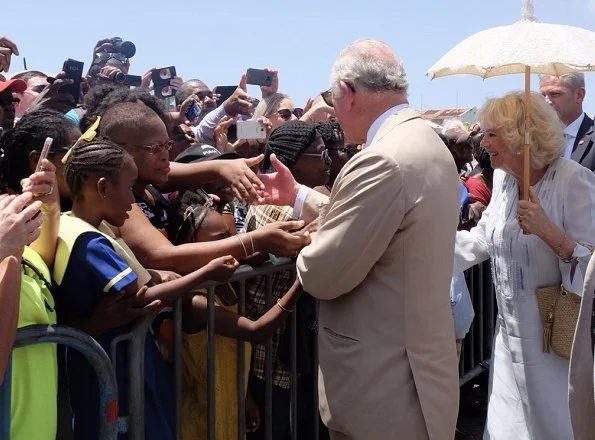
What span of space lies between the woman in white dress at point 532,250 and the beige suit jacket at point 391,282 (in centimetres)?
111

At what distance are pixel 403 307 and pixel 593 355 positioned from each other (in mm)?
771

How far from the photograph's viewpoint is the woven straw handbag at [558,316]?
3.79 metres

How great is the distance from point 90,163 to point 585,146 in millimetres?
4056

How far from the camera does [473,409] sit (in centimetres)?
601

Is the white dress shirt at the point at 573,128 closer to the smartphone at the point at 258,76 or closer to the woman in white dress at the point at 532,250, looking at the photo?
the woman in white dress at the point at 532,250

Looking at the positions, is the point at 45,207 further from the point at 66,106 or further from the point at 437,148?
the point at 66,106

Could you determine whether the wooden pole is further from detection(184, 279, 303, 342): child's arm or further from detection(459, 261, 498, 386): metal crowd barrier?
detection(459, 261, 498, 386): metal crowd barrier

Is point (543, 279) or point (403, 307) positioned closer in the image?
point (403, 307)

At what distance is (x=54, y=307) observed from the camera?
2645 millimetres

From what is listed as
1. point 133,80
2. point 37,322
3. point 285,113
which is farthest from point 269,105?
point 37,322

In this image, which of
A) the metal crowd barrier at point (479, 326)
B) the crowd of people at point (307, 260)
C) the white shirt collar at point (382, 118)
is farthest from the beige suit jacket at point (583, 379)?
the metal crowd barrier at point (479, 326)

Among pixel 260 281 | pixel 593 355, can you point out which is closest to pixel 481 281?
pixel 260 281

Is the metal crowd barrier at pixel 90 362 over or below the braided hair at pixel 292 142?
below

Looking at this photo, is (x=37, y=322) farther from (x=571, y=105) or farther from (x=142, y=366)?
(x=571, y=105)
